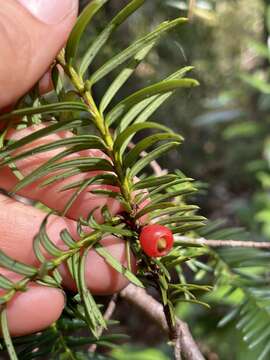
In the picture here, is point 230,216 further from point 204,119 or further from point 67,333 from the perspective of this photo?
point 67,333

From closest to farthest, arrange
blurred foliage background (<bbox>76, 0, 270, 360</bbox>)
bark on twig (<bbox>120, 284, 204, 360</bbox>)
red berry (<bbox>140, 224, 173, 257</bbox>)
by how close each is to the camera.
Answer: red berry (<bbox>140, 224, 173, 257</bbox>), bark on twig (<bbox>120, 284, 204, 360</bbox>), blurred foliage background (<bbox>76, 0, 270, 360</bbox>)

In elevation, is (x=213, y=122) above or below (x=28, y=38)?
below

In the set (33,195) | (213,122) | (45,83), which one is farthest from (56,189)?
(213,122)

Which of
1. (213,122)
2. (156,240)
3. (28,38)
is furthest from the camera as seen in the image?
(213,122)

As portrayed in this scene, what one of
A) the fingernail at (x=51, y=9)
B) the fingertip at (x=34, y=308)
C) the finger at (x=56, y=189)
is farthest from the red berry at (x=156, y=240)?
the fingernail at (x=51, y=9)

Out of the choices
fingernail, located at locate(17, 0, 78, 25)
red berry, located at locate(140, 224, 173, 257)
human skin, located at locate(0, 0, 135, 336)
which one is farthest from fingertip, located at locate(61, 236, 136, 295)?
fingernail, located at locate(17, 0, 78, 25)

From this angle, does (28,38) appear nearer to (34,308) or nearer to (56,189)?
(56,189)

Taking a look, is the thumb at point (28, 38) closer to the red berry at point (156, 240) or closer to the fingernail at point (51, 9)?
the fingernail at point (51, 9)

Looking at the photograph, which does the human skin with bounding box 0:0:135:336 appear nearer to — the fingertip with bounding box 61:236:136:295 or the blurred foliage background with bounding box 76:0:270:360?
the fingertip with bounding box 61:236:136:295
